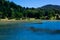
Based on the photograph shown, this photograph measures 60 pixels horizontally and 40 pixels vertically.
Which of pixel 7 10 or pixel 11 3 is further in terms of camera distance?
pixel 11 3

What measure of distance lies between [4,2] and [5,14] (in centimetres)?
2090

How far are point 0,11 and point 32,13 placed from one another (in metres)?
24.2

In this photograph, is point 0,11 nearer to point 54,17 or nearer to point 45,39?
point 54,17

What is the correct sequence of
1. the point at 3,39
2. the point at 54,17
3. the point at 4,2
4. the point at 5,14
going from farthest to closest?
1. the point at 54,17
2. the point at 4,2
3. the point at 5,14
4. the point at 3,39

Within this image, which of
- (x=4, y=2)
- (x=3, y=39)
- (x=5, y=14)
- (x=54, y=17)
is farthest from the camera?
(x=54, y=17)

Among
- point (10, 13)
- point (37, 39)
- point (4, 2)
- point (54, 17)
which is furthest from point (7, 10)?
point (37, 39)

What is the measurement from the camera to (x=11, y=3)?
13350 centimetres

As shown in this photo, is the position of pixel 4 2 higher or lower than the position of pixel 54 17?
higher

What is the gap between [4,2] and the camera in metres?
125

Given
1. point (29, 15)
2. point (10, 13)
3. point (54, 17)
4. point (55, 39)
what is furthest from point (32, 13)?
point (55, 39)

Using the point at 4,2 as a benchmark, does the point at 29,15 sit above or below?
below

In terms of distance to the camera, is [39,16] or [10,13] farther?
[39,16]

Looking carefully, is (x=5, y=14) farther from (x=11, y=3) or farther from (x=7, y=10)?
(x=11, y=3)

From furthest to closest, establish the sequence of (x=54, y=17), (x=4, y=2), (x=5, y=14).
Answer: (x=54, y=17), (x=4, y=2), (x=5, y=14)
